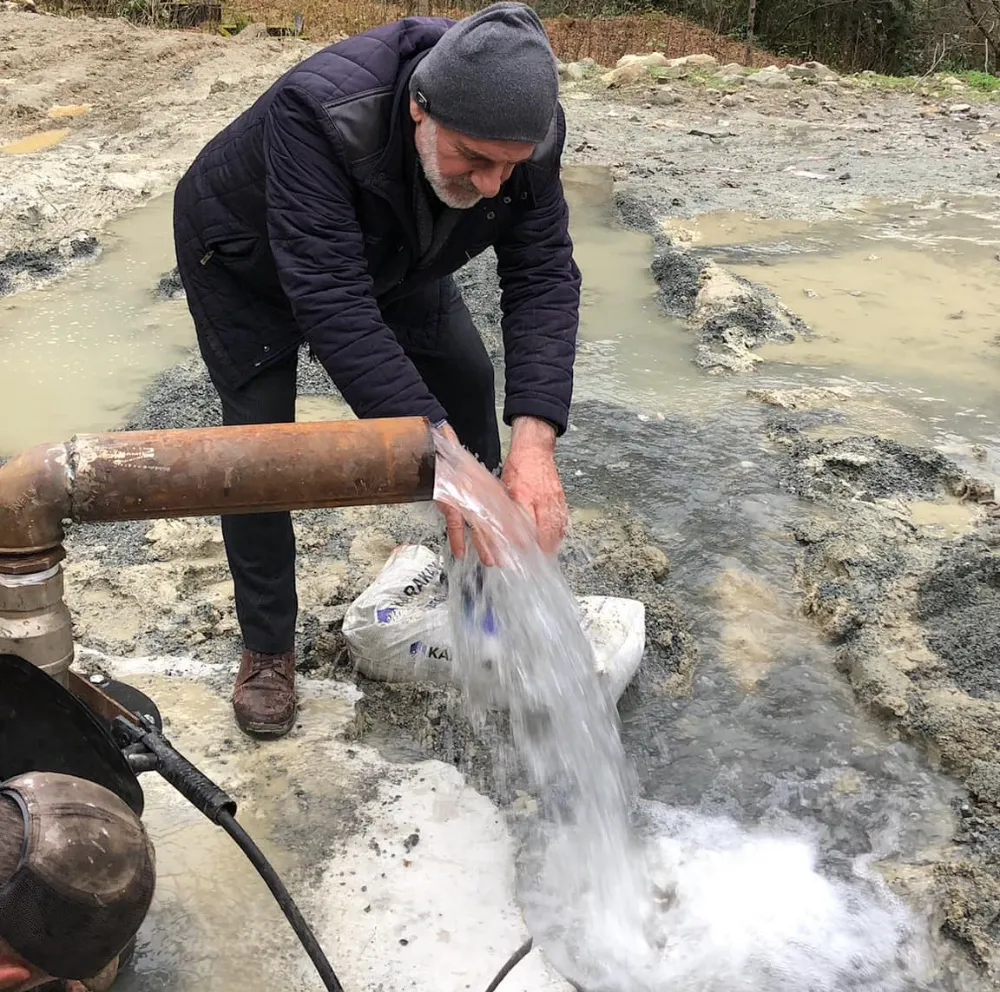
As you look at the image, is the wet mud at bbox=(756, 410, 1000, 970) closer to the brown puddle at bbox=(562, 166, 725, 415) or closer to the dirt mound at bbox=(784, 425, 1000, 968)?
the dirt mound at bbox=(784, 425, 1000, 968)

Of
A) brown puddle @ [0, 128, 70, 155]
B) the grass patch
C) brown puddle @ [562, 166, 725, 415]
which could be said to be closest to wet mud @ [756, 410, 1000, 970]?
brown puddle @ [562, 166, 725, 415]

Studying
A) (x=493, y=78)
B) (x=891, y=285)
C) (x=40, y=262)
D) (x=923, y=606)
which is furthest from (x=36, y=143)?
(x=923, y=606)

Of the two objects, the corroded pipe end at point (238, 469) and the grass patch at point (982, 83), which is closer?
the corroded pipe end at point (238, 469)

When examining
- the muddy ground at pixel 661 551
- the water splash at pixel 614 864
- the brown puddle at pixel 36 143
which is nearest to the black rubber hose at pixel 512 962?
the water splash at pixel 614 864

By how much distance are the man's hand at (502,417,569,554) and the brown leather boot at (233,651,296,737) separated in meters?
0.89

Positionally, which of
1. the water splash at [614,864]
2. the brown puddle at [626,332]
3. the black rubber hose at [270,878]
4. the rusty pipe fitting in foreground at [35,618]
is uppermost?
the rusty pipe fitting in foreground at [35,618]

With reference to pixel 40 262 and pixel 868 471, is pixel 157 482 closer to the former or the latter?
pixel 868 471

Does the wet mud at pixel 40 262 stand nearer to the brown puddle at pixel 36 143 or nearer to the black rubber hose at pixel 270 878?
the brown puddle at pixel 36 143

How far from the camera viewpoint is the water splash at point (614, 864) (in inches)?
82.4

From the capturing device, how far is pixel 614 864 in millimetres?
2295

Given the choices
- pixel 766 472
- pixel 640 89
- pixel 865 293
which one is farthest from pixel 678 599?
pixel 640 89

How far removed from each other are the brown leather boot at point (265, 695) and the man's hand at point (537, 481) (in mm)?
890

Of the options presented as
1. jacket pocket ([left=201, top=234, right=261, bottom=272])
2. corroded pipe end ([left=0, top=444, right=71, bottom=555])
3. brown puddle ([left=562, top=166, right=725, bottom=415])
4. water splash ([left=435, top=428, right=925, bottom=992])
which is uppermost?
jacket pocket ([left=201, top=234, right=261, bottom=272])

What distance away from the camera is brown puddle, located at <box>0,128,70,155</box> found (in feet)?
26.2
